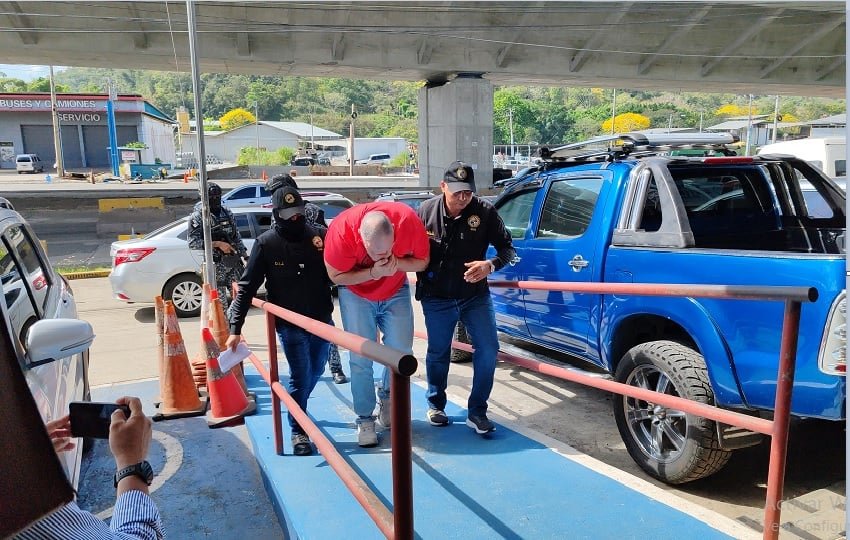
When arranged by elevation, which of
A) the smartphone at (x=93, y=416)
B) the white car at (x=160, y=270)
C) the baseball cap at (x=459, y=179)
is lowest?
the white car at (x=160, y=270)

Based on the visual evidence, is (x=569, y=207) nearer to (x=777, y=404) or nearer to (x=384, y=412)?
(x=384, y=412)

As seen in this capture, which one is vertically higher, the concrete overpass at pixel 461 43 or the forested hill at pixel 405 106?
the forested hill at pixel 405 106

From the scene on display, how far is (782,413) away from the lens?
2.56 metres

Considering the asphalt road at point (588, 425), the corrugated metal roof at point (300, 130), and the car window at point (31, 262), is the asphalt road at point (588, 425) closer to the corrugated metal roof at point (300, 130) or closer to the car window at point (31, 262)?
the car window at point (31, 262)

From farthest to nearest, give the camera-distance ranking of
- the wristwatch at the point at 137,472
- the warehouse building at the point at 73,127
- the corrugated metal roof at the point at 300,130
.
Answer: the corrugated metal roof at the point at 300,130, the warehouse building at the point at 73,127, the wristwatch at the point at 137,472

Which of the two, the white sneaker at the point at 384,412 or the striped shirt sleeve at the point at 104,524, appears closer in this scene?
the striped shirt sleeve at the point at 104,524

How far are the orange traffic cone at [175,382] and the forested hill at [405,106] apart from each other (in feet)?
244

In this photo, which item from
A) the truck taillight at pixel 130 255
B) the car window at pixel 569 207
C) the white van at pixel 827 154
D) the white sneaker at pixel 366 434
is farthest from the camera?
the white van at pixel 827 154

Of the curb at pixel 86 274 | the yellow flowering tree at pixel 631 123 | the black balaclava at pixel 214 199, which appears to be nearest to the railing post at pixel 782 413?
the black balaclava at pixel 214 199

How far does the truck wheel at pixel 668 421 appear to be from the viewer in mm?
3447

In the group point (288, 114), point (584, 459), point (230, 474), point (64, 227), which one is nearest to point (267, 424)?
point (230, 474)

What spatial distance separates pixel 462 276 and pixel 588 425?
68.3 inches

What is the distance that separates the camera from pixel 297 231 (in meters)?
4.07

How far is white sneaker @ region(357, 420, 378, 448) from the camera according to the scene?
3.94m
